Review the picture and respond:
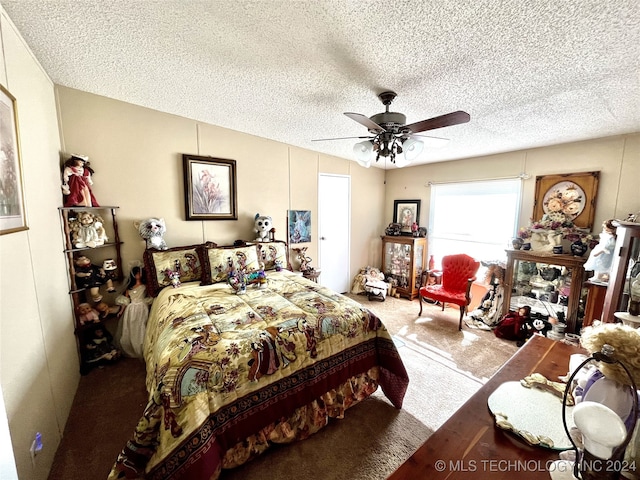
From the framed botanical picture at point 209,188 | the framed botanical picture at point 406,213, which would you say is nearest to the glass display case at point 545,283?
the framed botanical picture at point 406,213

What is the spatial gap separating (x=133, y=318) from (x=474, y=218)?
4444mm

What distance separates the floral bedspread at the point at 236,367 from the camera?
122cm

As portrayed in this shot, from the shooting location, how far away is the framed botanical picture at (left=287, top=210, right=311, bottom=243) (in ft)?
12.3

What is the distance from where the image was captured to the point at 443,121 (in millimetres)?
1670

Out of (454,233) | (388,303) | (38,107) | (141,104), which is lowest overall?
(388,303)

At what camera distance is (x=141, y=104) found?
99.6 inches

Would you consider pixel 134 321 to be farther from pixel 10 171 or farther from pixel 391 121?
pixel 391 121

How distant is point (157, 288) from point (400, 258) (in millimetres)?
3608

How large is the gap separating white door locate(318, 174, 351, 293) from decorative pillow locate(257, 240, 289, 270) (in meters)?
0.95

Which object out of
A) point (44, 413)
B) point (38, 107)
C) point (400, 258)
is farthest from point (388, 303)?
point (38, 107)

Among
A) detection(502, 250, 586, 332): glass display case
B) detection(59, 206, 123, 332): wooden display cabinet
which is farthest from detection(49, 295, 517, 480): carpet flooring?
detection(59, 206, 123, 332): wooden display cabinet

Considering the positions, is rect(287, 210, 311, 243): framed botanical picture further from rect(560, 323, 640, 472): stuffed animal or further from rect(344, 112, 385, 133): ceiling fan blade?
rect(560, 323, 640, 472): stuffed animal

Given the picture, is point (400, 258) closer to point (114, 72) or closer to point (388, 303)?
point (388, 303)

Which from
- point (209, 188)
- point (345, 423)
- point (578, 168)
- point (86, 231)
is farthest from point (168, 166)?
point (578, 168)
